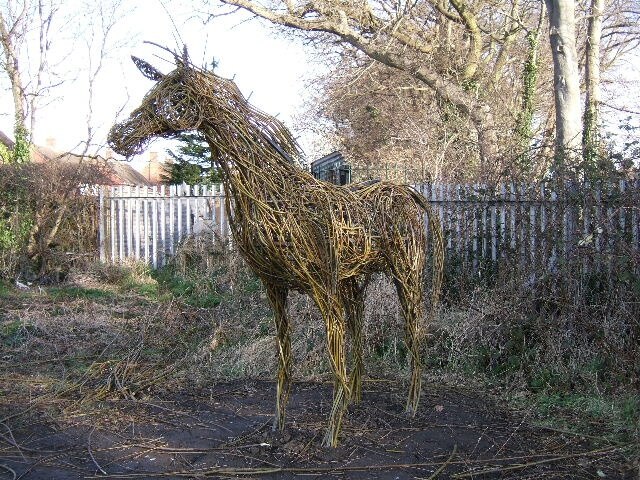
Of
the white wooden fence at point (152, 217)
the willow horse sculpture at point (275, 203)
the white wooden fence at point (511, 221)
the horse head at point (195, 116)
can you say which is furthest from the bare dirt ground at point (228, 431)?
the white wooden fence at point (152, 217)

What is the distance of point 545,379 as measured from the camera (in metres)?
6.49

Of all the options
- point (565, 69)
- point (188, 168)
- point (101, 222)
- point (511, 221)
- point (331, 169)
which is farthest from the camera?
point (188, 168)

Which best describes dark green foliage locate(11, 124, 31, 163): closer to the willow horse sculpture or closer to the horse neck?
the willow horse sculpture

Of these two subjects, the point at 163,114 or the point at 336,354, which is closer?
the point at 163,114

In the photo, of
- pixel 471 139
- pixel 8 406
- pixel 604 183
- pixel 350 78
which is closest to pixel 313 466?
pixel 8 406

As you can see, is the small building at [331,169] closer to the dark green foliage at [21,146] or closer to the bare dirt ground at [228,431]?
the bare dirt ground at [228,431]

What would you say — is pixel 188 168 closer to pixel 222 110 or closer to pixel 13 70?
pixel 13 70

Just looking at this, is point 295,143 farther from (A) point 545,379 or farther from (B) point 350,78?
(B) point 350,78

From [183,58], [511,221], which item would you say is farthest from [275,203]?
[511,221]

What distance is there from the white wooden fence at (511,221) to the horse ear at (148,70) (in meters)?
4.88

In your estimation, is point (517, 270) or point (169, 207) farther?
point (169, 207)

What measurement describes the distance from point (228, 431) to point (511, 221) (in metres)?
5.07

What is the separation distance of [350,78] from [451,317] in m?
11.1

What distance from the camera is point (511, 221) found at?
8.62 meters
